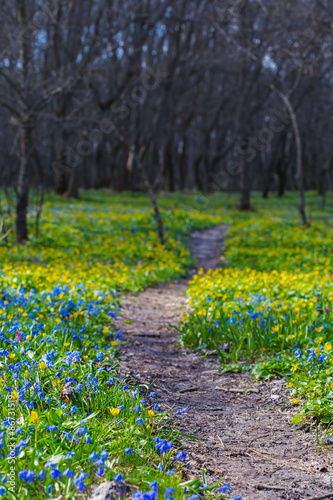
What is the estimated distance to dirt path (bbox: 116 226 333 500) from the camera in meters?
2.68

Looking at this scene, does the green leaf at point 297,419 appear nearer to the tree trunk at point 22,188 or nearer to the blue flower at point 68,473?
the blue flower at point 68,473

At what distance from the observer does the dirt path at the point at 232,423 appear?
268 cm

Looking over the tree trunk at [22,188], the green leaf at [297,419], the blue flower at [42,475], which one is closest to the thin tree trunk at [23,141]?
the tree trunk at [22,188]

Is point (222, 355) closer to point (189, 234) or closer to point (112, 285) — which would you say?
point (112, 285)

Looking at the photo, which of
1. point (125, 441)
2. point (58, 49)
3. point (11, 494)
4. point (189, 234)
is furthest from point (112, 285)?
point (58, 49)

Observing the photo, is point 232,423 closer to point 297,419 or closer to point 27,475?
point 297,419

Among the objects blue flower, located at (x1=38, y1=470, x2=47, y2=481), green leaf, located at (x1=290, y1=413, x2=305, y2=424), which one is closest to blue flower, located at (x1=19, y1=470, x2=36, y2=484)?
blue flower, located at (x1=38, y1=470, x2=47, y2=481)

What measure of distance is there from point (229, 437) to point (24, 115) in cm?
846

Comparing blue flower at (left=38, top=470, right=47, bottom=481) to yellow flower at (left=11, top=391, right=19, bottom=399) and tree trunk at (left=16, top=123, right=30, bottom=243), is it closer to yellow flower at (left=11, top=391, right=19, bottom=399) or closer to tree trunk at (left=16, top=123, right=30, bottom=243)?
yellow flower at (left=11, top=391, right=19, bottom=399)

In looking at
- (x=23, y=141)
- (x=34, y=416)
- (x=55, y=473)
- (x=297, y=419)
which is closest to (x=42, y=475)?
(x=55, y=473)

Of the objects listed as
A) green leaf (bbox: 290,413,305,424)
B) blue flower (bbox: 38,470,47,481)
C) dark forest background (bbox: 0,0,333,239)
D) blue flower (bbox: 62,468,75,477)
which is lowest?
green leaf (bbox: 290,413,305,424)

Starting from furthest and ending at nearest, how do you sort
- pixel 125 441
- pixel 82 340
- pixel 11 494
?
pixel 82 340 → pixel 125 441 → pixel 11 494

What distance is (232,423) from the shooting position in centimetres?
345

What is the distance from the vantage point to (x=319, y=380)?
11.6ft
